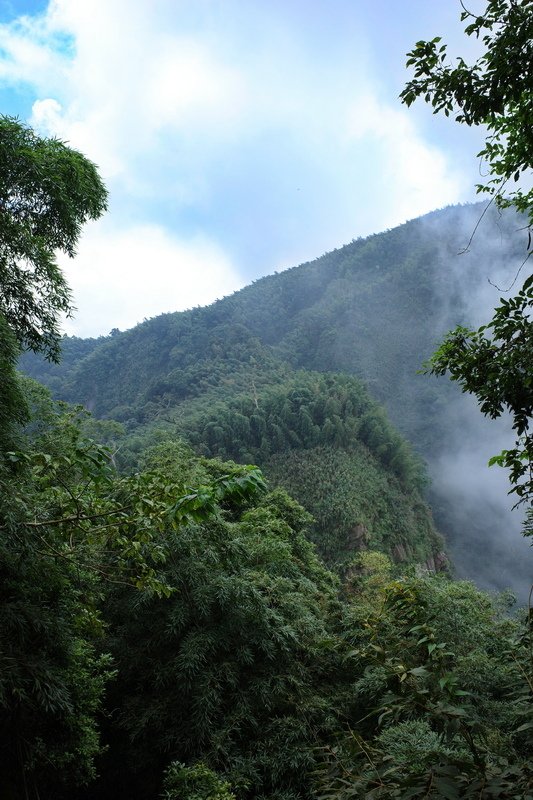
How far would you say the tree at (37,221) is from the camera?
14.5 feet

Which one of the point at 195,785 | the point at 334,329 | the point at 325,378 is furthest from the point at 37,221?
the point at 334,329

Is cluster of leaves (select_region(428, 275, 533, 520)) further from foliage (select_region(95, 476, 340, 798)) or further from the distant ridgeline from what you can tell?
the distant ridgeline

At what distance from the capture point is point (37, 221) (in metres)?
4.91

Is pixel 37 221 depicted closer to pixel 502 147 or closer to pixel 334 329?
pixel 502 147

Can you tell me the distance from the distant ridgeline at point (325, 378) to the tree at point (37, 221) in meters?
16.9

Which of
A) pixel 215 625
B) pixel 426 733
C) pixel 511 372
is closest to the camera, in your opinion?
pixel 511 372

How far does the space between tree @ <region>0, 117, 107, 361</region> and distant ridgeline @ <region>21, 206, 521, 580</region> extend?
1687 centimetres

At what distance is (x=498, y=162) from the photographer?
10.7ft

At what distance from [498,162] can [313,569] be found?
38.0 feet

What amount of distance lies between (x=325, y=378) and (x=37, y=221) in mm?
44753

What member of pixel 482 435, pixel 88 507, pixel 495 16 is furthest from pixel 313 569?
pixel 482 435

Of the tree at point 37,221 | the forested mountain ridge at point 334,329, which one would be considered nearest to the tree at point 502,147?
the tree at point 37,221

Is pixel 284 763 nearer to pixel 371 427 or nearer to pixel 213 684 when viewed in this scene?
pixel 213 684

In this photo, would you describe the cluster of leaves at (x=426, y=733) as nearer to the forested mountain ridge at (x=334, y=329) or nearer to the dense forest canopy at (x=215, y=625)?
the dense forest canopy at (x=215, y=625)
